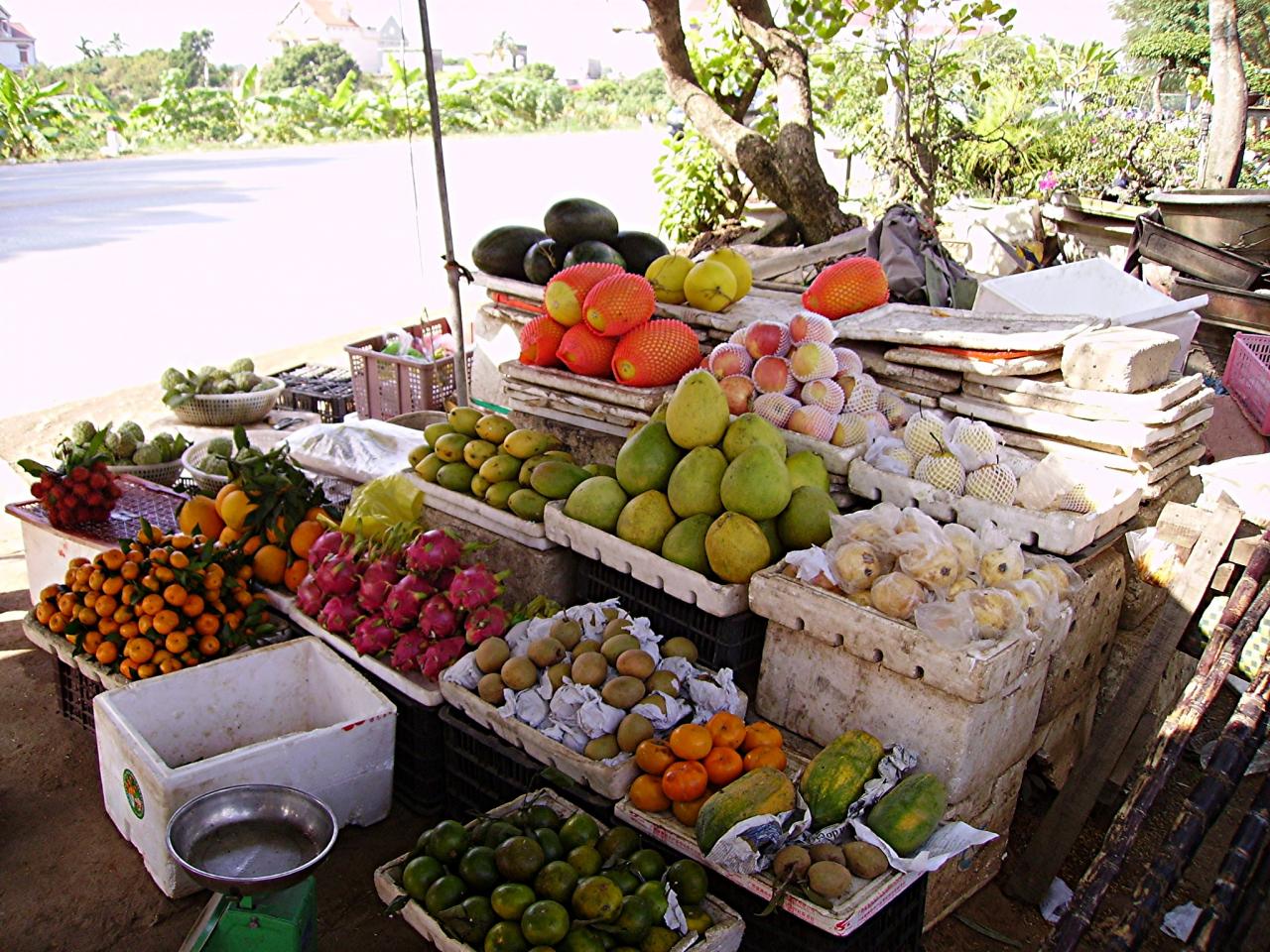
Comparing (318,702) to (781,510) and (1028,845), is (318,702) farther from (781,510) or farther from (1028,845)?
(1028,845)

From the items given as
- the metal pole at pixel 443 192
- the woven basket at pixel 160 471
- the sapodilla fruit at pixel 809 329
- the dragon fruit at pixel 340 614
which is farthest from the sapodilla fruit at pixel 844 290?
the woven basket at pixel 160 471

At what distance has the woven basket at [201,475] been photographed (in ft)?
14.2

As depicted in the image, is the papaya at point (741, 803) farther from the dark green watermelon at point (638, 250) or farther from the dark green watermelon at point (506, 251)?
the dark green watermelon at point (506, 251)

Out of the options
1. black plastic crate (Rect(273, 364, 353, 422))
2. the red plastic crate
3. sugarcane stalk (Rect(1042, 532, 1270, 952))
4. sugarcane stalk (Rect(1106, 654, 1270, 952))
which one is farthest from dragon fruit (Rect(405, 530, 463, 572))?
the red plastic crate

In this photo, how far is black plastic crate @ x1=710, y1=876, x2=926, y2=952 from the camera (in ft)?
6.80

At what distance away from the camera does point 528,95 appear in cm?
3266

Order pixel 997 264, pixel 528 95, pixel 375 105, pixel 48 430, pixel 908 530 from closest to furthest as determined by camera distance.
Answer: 1. pixel 908 530
2. pixel 48 430
3. pixel 997 264
4. pixel 375 105
5. pixel 528 95

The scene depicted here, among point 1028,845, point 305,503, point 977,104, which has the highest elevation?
point 977,104

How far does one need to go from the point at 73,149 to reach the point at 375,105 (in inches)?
303

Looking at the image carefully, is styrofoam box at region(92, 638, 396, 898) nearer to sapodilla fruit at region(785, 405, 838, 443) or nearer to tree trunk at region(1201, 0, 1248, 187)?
sapodilla fruit at region(785, 405, 838, 443)

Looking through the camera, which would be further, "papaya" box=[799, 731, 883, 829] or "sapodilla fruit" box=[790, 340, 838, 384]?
"sapodilla fruit" box=[790, 340, 838, 384]

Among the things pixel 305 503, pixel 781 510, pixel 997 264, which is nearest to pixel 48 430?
pixel 305 503

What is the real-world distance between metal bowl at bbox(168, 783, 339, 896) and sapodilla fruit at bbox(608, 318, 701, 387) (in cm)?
168

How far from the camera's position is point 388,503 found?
3467mm
